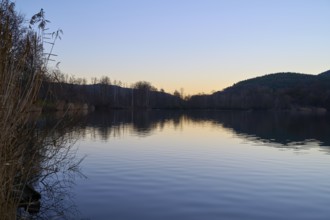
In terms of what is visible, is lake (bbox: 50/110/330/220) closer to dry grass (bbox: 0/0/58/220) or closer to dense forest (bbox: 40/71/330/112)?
dry grass (bbox: 0/0/58/220)

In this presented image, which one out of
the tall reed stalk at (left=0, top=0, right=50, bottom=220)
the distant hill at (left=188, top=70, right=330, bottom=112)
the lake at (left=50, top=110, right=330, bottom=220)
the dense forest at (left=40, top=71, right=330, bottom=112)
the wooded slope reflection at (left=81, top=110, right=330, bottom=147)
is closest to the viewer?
the tall reed stalk at (left=0, top=0, right=50, bottom=220)

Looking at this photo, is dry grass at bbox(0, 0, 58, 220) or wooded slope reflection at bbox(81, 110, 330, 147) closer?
dry grass at bbox(0, 0, 58, 220)

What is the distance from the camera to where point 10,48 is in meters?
5.83

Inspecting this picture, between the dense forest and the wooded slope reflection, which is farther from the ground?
the dense forest

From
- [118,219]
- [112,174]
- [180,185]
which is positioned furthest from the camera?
[112,174]

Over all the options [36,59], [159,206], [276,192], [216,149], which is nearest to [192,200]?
[159,206]

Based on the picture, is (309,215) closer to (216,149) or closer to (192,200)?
(192,200)

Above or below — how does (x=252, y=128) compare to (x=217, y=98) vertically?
below

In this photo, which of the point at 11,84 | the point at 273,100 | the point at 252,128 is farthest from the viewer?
the point at 273,100

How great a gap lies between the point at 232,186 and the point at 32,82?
10.4 meters

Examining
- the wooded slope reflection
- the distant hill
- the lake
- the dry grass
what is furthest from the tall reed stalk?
the distant hill

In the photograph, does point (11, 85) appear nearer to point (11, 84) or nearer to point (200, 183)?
point (11, 84)

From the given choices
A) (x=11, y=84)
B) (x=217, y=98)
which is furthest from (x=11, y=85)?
(x=217, y=98)

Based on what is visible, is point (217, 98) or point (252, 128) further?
point (217, 98)
